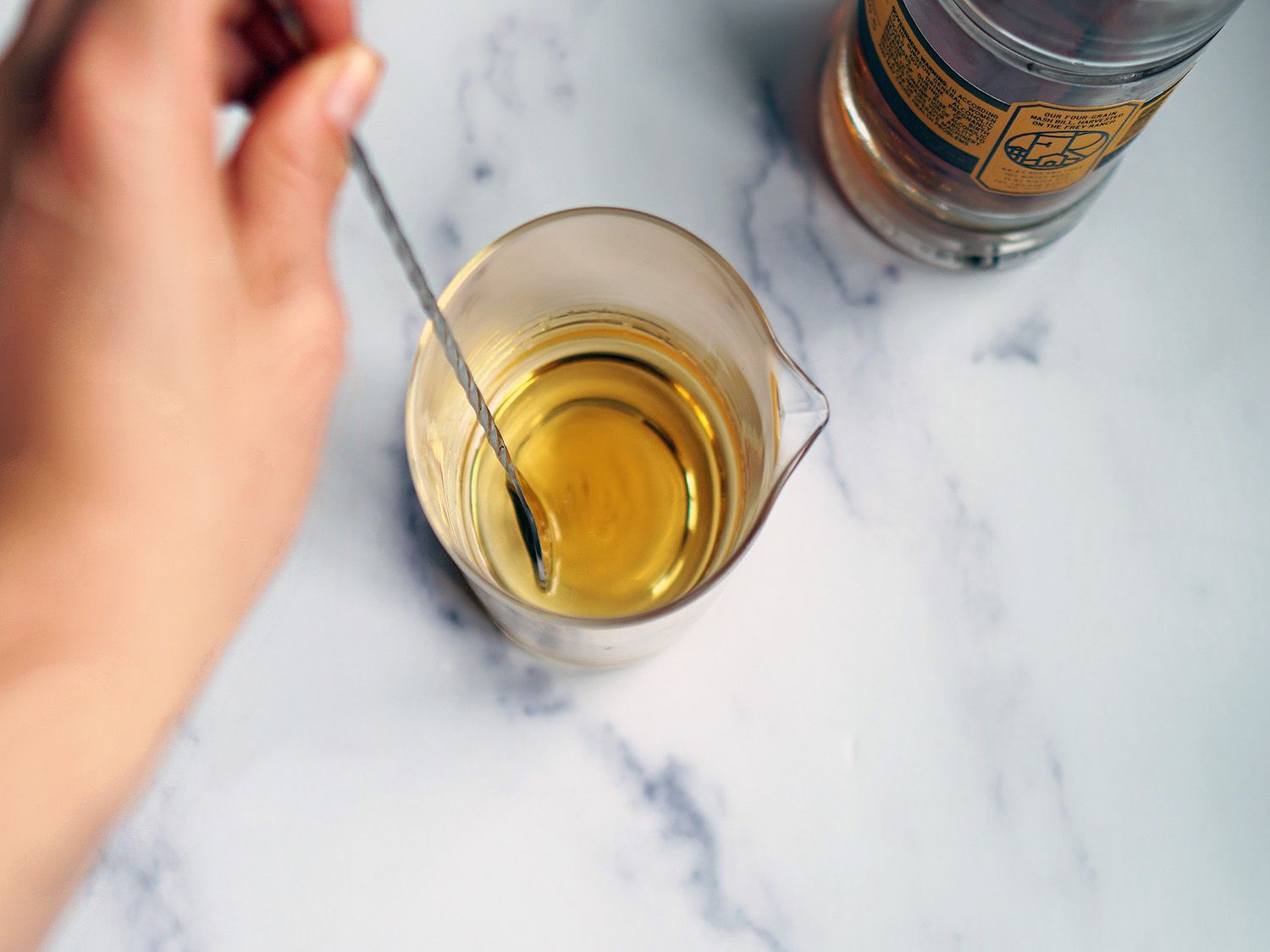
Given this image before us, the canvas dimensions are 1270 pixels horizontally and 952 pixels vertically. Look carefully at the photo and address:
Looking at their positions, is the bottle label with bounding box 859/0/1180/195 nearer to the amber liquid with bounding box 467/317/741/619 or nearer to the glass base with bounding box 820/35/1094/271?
the glass base with bounding box 820/35/1094/271

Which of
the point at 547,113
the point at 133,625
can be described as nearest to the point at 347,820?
the point at 133,625

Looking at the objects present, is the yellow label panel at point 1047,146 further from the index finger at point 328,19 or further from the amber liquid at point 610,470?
the index finger at point 328,19

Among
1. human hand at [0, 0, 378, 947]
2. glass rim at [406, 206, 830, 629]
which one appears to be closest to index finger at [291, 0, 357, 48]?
human hand at [0, 0, 378, 947]

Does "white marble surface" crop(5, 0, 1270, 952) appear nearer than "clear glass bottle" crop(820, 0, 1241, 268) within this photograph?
No

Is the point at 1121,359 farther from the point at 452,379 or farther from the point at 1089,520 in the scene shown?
the point at 452,379

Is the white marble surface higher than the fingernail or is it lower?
lower

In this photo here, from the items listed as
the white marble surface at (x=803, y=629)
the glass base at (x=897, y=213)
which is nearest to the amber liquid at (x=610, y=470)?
the white marble surface at (x=803, y=629)

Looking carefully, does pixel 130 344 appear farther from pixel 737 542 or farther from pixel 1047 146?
pixel 1047 146

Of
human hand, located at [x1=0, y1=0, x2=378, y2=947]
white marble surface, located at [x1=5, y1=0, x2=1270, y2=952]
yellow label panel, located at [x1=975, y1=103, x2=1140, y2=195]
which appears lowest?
white marble surface, located at [x1=5, y1=0, x2=1270, y2=952]
